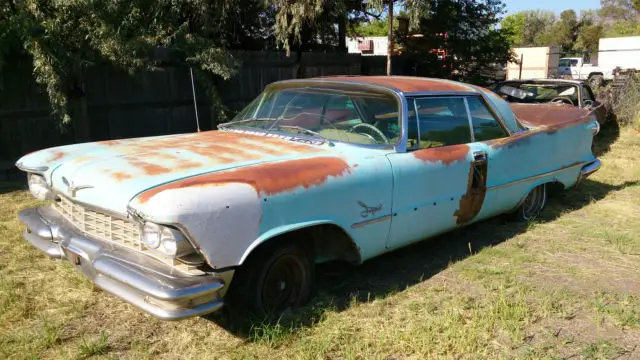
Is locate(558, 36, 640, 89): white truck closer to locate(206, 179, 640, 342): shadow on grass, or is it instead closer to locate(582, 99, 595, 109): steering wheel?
locate(582, 99, 595, 109): steering wheel

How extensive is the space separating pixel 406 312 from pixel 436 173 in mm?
1093

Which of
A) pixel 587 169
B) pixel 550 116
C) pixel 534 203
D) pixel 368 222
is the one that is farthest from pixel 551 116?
pixel 368 222

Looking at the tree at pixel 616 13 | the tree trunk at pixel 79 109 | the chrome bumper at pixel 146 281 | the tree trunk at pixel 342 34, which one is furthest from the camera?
the tree at pixel 616 13

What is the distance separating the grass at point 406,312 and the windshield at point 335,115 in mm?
1107

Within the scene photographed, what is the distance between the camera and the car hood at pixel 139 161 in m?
3.07

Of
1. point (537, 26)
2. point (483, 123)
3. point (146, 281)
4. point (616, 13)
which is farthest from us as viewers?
point (537, 26)

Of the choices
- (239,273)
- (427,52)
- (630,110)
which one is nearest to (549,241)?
(239,273)

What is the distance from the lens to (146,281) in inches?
111

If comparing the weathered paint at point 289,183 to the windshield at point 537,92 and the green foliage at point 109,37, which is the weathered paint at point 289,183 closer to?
the green foliage at point 109,37

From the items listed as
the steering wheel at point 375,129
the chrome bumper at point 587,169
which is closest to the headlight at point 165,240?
the steering wheel at point 375,129

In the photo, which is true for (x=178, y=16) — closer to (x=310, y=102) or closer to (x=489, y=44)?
(x=310, y=102)

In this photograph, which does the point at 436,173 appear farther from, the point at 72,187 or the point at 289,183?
the point at 72,187

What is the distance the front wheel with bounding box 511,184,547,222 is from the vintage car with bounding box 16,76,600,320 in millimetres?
320

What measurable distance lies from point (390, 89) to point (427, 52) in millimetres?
11303
